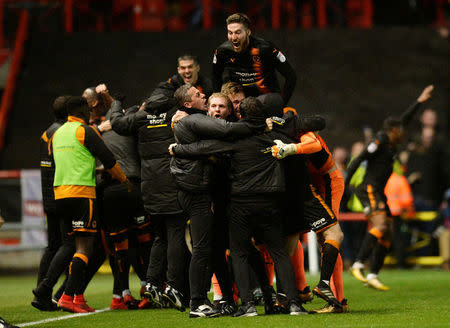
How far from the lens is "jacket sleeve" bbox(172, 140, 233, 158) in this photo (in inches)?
304

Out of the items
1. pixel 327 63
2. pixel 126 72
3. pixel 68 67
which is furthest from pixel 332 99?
pixel 68 67

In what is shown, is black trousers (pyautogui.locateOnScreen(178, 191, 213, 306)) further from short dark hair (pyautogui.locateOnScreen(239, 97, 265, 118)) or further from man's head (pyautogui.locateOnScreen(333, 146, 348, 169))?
man's head (pyautogui.locateOnScreen(333, 146, 348, 169))

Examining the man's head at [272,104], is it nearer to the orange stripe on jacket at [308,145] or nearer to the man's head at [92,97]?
the orange stripe on jacket at [308,145]

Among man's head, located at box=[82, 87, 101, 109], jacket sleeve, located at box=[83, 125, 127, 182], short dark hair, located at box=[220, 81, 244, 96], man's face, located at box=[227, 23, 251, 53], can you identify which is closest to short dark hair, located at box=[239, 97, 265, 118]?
short dark hair, located at box=[220, 81, 244, 96]

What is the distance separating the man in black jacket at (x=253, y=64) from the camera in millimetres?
8742

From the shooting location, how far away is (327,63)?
17234 millimetres

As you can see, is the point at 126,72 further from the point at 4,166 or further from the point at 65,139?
the point at 65,139

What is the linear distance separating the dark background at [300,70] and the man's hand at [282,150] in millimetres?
9124

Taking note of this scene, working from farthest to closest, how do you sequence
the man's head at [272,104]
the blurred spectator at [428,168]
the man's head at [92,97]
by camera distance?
the blurred spectator at [428,168], the man's head at [92,97], the man's head at [272,104]

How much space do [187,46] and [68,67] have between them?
230 cm

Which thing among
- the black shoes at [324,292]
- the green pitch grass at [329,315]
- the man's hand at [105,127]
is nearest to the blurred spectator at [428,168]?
the green pitch grass at [329,315]

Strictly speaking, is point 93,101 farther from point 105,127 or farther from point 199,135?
point 199,135

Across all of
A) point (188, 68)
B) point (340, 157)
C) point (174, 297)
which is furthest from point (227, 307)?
point (340, 157)

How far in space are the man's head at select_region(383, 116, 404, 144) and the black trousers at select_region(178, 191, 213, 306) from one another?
3.96 meters
